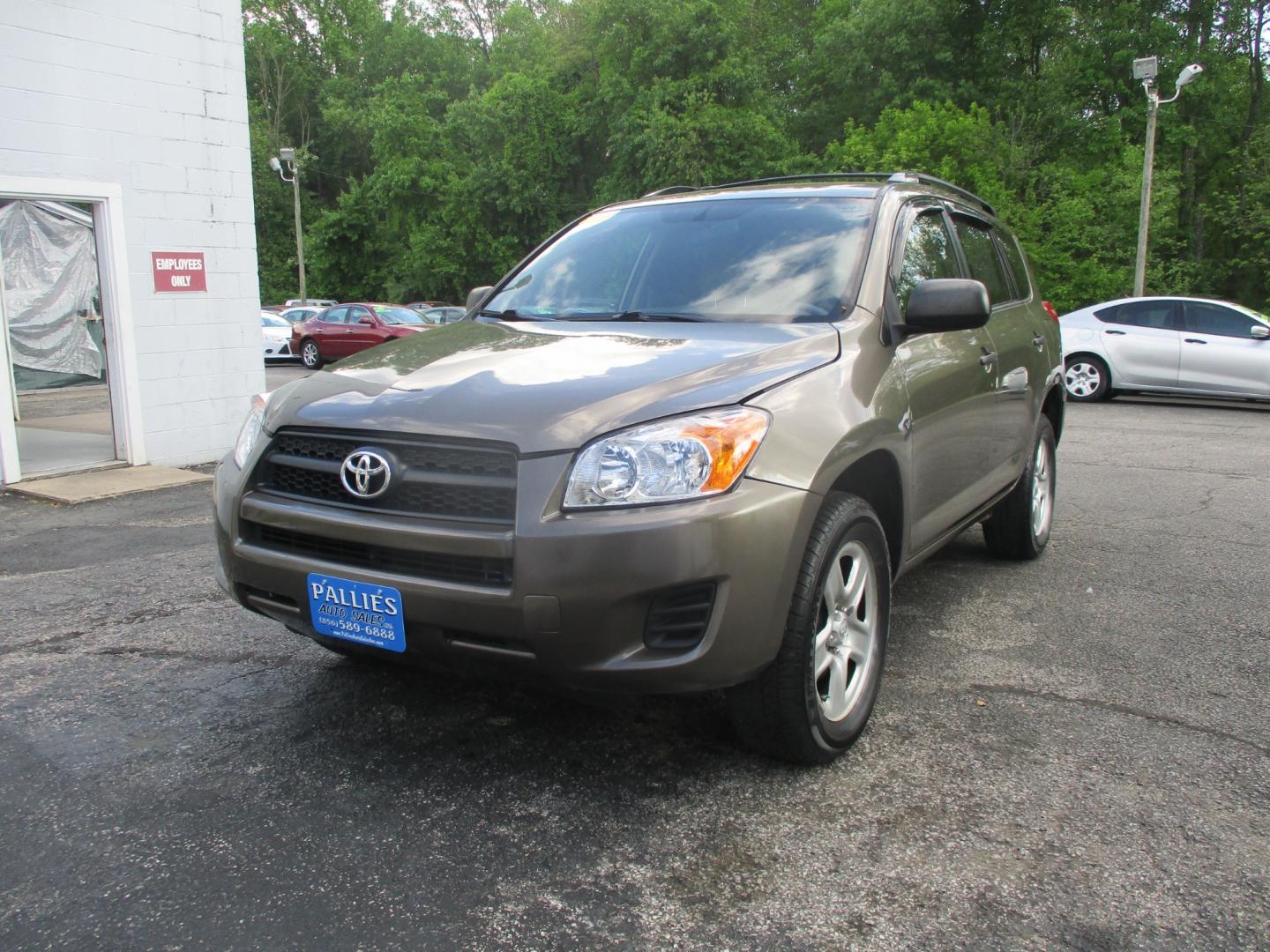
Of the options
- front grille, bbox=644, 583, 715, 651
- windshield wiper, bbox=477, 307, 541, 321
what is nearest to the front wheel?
windshield wiper, bbox=477, 307, 541, 321

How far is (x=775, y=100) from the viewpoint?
3969cm

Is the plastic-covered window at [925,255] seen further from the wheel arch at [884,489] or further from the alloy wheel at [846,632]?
the alloy wheel at [846,632]

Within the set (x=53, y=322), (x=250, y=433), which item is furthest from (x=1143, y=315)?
(x=250, y=433)

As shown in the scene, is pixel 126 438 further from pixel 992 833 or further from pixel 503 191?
pixel 503 191

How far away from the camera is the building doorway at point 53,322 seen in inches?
314

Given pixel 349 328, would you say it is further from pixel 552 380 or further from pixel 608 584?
pixel 608 584

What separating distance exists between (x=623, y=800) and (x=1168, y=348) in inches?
506

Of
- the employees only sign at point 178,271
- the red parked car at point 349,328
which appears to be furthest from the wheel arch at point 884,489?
the red parked car at point 349,328

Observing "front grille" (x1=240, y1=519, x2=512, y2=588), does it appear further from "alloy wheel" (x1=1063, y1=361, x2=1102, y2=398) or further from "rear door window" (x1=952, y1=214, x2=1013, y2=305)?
"alloy wheel" (x1=1063, y1=361, x2=1102, y2=398)

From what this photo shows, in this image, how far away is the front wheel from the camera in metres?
23.5

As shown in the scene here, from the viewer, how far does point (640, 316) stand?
349cm

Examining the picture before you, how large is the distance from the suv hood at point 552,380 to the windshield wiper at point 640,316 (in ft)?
0.29

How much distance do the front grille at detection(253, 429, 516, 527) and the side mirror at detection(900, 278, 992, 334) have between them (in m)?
1.52

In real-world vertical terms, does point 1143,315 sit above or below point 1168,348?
above
